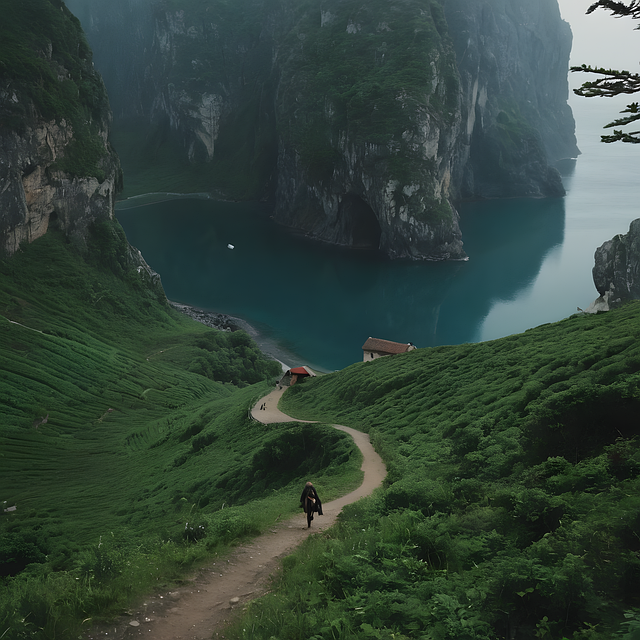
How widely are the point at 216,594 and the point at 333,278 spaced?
3764 inches

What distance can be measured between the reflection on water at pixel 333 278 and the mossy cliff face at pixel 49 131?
29.4 metres

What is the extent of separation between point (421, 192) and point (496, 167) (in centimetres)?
7208

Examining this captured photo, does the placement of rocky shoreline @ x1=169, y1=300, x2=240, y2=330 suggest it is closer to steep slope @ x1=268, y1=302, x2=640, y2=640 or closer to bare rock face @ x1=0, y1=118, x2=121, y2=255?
bare rock face @ x1=0, y1=118, x2=121, y2=255

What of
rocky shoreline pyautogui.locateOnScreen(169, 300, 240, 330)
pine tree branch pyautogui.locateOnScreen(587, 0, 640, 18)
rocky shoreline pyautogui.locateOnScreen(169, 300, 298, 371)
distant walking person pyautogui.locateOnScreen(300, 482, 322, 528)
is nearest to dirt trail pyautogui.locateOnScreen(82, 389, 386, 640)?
distant walking person pyautogui.locateOnScreen(300, 482, 322, 528)

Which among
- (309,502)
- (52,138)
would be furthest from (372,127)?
(309,502)

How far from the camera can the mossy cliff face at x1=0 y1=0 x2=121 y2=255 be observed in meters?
63.6

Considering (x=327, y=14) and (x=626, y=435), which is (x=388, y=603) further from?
(x=327, y=14)

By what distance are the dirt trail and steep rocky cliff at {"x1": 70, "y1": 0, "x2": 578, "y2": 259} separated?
10336cm

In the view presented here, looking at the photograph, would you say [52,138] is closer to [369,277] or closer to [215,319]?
[215,319]

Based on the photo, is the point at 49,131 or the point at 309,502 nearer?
the point at 309,502

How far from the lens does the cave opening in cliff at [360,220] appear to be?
129 metres

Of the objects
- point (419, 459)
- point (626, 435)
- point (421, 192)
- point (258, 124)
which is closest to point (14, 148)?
point (419, 459)

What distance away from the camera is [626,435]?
15375 mm

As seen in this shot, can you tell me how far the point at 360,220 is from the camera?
13050cm
